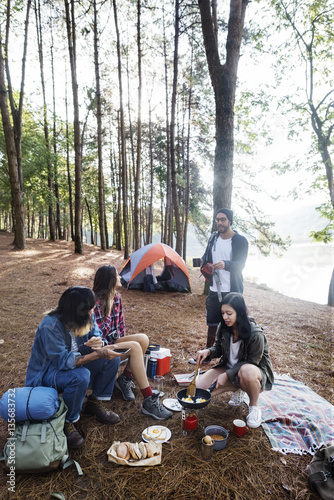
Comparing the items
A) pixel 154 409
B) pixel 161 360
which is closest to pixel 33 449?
pixel 154 409

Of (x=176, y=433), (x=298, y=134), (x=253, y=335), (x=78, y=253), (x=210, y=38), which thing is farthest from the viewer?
(x=78, y=253)

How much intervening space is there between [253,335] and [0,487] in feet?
7.17

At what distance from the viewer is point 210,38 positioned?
6.21 metres

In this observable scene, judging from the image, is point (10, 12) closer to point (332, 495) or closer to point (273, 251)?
point (332, 495)

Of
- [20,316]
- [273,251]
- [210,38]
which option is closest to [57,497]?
[20,316]

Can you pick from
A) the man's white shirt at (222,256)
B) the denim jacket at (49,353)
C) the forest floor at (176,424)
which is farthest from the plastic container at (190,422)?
the man's white shirt at (222,256)

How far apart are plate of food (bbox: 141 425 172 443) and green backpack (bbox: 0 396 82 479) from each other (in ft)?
1.82

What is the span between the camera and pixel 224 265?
3.65 meters

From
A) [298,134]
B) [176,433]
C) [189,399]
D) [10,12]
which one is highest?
[10,12]

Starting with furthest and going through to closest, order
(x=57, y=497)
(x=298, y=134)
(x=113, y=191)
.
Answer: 1. (x=113, y=191)
2. (x=298, y=134)
3. (x=57, y=497)

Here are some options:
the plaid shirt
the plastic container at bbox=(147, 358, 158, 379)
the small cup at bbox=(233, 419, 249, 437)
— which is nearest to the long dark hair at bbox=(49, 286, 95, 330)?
the plaid shirt

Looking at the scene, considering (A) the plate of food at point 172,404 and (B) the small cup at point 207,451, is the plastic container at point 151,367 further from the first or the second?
(B) the small cup at point 207,451

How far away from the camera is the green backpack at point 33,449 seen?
1.89 meters

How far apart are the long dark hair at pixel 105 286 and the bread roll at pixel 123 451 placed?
3.95ft
